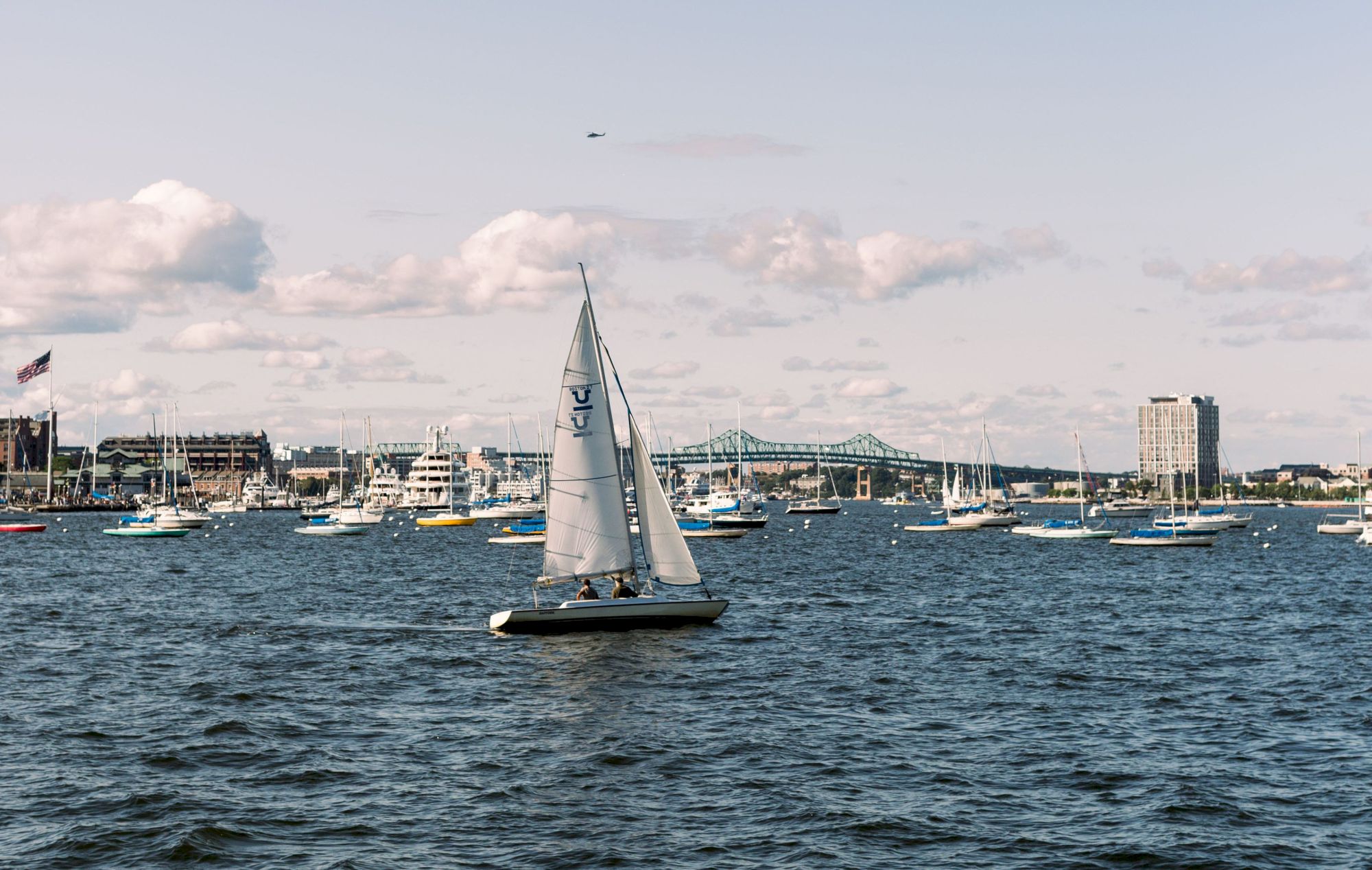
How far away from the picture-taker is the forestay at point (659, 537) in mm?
46844

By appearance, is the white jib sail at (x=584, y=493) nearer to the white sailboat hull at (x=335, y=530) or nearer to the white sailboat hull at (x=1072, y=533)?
the white sailboat hull at (x=1072, y=533)

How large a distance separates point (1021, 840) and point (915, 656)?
21713 mm

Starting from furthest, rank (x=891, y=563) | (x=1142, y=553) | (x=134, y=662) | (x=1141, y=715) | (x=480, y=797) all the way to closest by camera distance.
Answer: (x=1142, y=553) < (x=891, y=563) < (x=134, y=662) < (x=1141, y=715) < (x=480, y=797)

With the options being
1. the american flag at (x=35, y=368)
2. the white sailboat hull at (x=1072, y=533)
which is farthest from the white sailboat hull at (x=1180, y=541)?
the american flag at (x=35, y=368)

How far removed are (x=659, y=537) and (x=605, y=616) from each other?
165 inches

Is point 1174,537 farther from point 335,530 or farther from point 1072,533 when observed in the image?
point 335,530

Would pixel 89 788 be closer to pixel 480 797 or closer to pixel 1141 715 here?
pixel 480 797

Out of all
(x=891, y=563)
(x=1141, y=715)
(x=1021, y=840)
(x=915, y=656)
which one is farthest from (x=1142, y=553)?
(x=1021, y=840)

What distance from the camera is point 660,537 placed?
4691cm

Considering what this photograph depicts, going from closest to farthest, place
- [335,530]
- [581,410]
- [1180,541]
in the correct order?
[581,410]
[1180,541]
[335,530]

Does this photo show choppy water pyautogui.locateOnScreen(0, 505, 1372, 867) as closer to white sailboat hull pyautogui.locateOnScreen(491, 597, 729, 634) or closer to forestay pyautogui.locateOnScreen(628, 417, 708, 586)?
white sailboat hull pyautogui.locateOnScreen(491, 597, 729, 634)

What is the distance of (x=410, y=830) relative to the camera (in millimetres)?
22000

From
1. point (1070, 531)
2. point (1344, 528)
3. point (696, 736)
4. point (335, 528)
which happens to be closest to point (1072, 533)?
point (1070, 531)

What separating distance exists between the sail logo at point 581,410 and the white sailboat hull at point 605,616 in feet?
20.0
